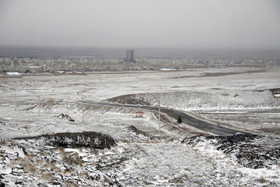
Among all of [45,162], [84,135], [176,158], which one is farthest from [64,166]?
[176,158]

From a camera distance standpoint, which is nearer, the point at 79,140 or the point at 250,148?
the point at 250,148

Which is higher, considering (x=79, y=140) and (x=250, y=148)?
(x=250, y=148)

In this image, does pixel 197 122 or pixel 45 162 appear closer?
pixel 45 162

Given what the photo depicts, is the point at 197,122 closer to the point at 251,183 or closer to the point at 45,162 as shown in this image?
the point at 251,183

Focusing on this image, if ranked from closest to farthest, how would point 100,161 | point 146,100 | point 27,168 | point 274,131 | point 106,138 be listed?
point 27,168 < point 100,161 < point 106,138 < point 274,131 < point 146,100

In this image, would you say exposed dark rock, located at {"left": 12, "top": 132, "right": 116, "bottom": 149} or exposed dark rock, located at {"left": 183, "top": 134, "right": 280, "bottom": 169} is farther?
exposed dark rock, located at {"left": 12, "top": 132, "right": 116, "bottom": 149}

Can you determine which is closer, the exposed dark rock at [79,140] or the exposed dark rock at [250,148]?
the exposed dark rock at [250,148]

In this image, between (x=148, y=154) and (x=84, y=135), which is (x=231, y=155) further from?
(x=84, y=135)

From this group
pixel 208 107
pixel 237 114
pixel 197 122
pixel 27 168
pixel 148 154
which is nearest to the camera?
pixel 27 168

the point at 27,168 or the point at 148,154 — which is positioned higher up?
the point at 27,168
